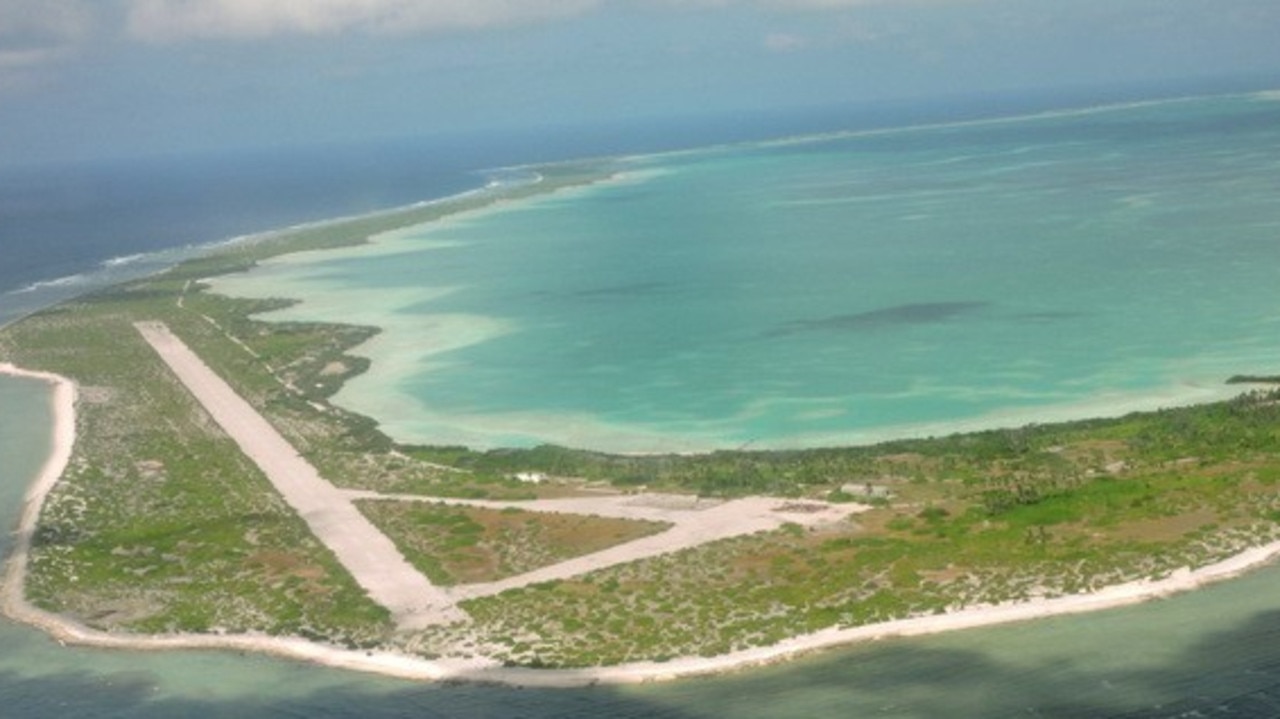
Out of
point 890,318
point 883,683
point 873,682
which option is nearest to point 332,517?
point 873,682

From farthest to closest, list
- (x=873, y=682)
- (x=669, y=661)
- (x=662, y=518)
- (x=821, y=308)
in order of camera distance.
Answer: (x=821, y=308)
(x=662, y=518)
(x=669, y=661)
(x=873, y=682)

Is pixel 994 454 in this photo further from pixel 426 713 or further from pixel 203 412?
pixel 203 412

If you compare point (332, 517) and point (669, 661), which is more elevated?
point (332, 517)

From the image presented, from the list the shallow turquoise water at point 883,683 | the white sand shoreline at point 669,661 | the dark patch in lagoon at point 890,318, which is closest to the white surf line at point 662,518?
the white sand shoreline at point 669,661

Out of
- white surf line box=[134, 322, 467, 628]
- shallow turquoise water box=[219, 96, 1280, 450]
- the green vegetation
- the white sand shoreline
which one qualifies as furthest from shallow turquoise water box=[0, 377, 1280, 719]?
shallow turquoise water box=[219, 96, 1280, 450]

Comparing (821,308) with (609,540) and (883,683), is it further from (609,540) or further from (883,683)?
(883,683)

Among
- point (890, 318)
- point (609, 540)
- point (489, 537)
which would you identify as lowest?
point (609, 540)
